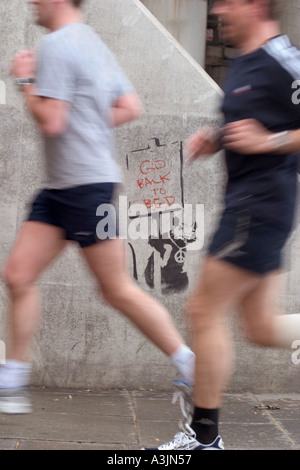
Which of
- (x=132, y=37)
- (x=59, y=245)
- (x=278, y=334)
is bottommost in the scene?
(x=278, y=334)

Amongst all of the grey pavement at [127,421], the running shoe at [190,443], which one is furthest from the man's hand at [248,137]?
the grey pavement at [127,421]

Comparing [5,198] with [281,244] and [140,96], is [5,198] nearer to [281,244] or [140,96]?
[140,96]

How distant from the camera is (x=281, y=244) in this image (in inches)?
131

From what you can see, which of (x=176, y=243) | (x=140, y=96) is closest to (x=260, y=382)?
(x=176, y=243)

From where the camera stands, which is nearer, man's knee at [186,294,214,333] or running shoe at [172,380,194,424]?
man's knee at [186,294,214,333]

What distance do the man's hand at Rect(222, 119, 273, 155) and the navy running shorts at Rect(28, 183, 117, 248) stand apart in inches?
25.1

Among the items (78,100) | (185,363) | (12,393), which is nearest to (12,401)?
(12,393)

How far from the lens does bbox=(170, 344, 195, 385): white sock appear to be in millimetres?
3605

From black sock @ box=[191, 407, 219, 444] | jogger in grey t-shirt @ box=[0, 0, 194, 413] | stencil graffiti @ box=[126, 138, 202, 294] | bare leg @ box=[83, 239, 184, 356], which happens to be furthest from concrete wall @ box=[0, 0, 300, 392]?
black sock @ box=[191, 407, 219, 444]

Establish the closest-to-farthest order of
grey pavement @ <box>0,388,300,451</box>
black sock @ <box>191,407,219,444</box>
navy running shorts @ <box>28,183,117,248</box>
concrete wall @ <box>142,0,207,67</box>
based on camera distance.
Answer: black sock @ <box>191,407,219,444</box> < navy running shorts @ <box>28,183,117,248</box> < grey pavement @ <box>0,388,300,451</box> < concrete wall @ <box>142,0,207,67</box>

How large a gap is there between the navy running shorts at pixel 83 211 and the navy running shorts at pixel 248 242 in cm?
54

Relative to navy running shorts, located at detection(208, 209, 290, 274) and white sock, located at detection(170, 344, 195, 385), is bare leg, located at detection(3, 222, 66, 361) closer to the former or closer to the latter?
white sock, located at detection(170, 344, 195, 385)
